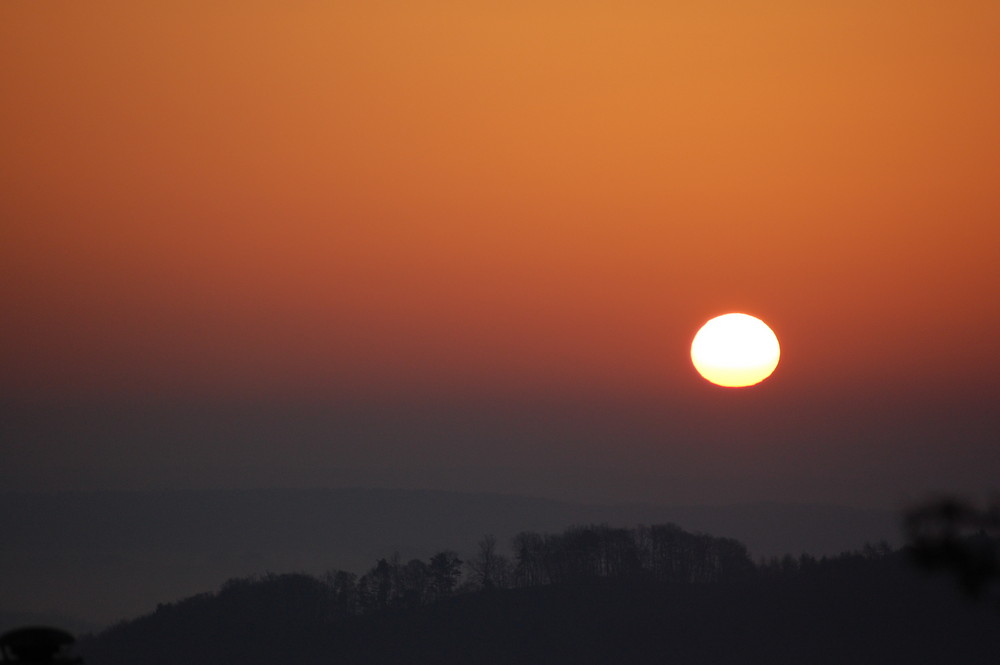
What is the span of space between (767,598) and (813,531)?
426 ft

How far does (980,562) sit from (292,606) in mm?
88460

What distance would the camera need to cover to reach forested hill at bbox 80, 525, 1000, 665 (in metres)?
63.4

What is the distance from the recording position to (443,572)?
292 ft

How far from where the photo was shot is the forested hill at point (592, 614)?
63406 millimetres

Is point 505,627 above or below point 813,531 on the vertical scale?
below

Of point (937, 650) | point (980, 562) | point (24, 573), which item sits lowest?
point (980, 562)

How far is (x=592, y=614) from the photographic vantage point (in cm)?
7838

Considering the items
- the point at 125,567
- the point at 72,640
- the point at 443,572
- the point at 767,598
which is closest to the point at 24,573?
the point at 125,567

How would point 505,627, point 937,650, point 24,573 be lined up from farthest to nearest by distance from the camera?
point 24,573, point 505,627, point 937,650

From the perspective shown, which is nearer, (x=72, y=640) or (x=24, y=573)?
(x=72, y=640)

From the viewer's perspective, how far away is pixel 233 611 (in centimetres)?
8950

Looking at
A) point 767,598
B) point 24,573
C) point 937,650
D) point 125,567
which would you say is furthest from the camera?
point 125,567

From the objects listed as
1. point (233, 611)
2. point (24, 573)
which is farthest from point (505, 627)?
point (24, 573)

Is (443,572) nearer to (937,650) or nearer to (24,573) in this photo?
(937,650)
